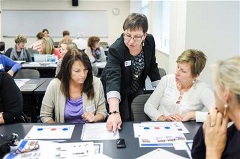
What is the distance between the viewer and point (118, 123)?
2.02 metres

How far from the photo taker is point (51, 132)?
1.96 meters

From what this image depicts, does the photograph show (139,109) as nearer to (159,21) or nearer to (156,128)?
(156,128)

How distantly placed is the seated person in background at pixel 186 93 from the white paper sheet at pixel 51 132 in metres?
0.74

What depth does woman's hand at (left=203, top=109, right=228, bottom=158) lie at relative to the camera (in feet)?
4.55

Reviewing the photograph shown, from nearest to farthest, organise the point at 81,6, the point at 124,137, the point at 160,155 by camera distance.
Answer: the point at 160,155 → the point at 124,137 → the point at 81,6

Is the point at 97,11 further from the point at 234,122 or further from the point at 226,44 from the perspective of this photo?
the point at 234,122

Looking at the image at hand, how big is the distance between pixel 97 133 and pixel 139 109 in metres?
0.68

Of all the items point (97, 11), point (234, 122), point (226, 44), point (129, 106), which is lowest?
point (129, 106)

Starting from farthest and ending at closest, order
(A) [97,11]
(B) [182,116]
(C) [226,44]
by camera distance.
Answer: (A) [97,11] < (C) [226,44] < (B) [182,116]

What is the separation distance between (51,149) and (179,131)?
840 millimetres

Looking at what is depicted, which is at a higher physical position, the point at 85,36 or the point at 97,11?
the point at 97,11

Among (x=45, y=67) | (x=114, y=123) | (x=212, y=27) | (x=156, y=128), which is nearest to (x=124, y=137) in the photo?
(x=114, y=123)

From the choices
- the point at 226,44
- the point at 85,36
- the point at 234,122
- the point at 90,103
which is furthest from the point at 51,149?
the point at 85,36

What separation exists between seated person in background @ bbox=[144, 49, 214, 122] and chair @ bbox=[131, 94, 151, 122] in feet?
Answer: 0.26
